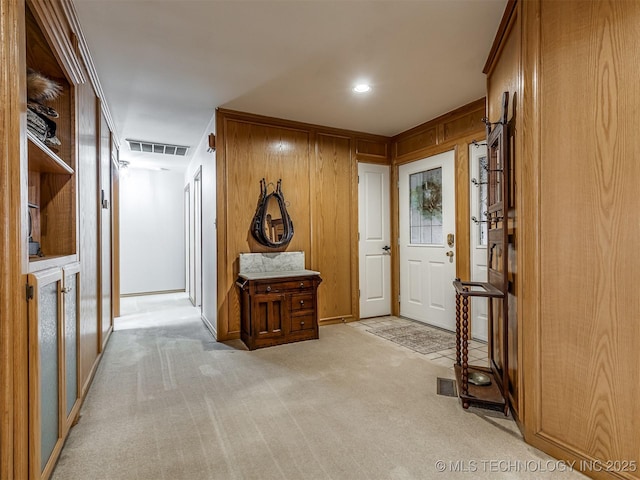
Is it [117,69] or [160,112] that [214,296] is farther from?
[117,69]

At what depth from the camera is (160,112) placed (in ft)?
12.0

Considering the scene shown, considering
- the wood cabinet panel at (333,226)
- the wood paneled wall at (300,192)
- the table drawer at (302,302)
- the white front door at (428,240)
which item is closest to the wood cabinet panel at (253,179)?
the wood paneled wall at (300,192)

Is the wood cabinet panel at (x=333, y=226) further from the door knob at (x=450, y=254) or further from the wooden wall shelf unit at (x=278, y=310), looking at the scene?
the door knob at (x=450, y=254)

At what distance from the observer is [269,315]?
3.43m

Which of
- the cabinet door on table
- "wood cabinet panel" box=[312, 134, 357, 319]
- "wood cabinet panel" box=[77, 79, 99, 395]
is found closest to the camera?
"wood cabinet panel" box=[77, 79, 99, 395]

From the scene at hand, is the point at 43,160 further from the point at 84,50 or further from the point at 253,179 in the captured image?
the point at 253,179

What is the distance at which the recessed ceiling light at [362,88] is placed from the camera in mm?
3090

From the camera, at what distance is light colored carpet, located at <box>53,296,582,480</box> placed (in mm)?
1631

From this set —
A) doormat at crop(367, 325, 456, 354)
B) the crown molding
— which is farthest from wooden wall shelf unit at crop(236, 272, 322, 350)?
the crown molding

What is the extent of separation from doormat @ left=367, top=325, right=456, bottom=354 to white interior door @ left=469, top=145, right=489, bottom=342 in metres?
0.31

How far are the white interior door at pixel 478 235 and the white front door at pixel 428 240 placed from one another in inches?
9.9

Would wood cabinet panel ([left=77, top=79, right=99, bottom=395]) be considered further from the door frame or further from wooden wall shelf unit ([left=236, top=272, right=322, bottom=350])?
the door frame

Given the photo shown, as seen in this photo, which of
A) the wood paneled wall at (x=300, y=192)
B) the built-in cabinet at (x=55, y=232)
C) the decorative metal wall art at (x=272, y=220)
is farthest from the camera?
the decorative metal wall art at (x=272, y=220)

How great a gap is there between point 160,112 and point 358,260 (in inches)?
111
